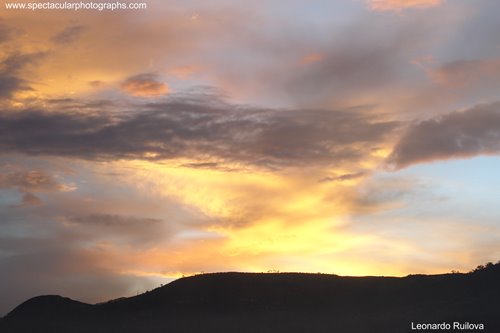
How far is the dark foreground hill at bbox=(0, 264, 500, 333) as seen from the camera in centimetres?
4359

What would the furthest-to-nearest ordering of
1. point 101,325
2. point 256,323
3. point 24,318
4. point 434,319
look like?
point 24,318 → point 101,325 → point 256,323 → point 434,319

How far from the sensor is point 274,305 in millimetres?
50500

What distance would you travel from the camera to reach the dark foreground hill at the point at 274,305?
43594 millimetres

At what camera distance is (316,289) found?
52719 mm

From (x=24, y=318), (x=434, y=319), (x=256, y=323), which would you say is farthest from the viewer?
(x=24, y=318)

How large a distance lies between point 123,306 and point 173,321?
7.21 meters

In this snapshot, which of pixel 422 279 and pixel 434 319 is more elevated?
pixel 422 279

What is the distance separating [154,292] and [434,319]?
75.0ft

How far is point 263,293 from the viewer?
51969 mm

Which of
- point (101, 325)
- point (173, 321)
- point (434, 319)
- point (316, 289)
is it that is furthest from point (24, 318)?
point (434, 319)

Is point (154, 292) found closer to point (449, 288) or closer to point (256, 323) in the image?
point (256, 323)

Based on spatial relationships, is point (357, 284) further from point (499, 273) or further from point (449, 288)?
point (499, 273)

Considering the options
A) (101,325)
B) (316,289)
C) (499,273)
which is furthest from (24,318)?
(499,273)

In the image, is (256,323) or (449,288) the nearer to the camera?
(256,323)
